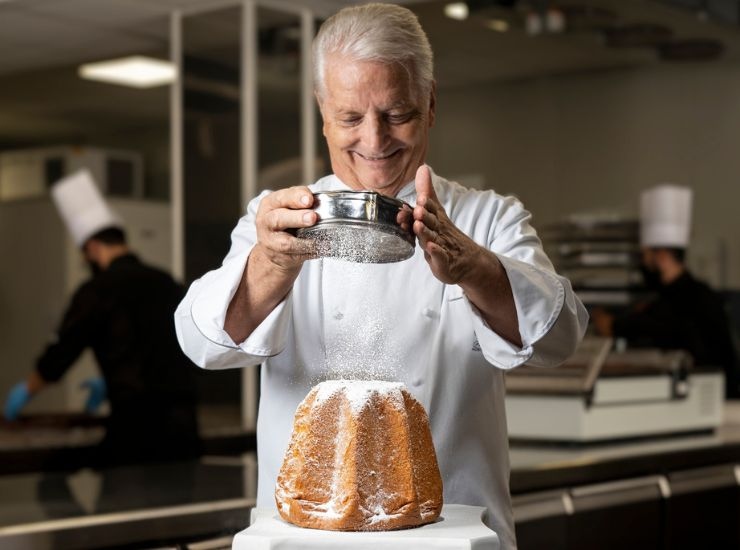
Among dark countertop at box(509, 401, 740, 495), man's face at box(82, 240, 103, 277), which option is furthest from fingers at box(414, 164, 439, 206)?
man's face at box(82, 240, 103, 277)

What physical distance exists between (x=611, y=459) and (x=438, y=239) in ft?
6.18

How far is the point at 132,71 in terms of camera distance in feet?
22.4

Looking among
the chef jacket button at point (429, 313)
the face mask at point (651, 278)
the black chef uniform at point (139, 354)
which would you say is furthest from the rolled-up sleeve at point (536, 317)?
the face mask at point (651, 278)

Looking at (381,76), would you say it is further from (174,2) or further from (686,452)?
(174,2)

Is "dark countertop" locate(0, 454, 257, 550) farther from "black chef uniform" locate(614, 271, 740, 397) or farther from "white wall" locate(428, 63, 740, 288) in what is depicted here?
"white wall" locate(428, 63, 740, 288)

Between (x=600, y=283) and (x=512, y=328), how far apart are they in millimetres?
3955

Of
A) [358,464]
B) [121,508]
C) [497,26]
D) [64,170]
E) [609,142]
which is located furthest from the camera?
[64,170]

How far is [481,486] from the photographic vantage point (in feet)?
4.99

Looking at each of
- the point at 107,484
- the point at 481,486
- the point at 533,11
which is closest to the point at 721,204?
the point at 533,11

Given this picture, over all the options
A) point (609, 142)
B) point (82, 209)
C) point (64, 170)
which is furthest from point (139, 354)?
point (64, 170)

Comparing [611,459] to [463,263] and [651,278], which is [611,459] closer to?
[463,263]

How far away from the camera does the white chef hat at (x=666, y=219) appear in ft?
15.6

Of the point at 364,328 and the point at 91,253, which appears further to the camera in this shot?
the point at 91,253

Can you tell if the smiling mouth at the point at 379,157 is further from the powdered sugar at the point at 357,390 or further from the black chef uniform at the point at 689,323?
the black chef uniform at the point at 689,323
